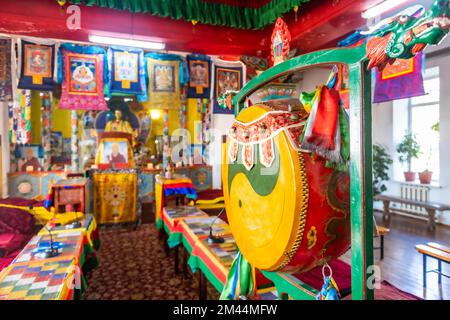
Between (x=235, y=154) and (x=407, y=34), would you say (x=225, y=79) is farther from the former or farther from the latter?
(x=407, y=34)

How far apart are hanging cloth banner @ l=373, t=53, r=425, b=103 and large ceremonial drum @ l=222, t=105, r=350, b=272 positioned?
3.44 metres

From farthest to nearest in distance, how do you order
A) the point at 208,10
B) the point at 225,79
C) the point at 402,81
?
the point at 225,79 < the point at 402,81 < the point at 208,10

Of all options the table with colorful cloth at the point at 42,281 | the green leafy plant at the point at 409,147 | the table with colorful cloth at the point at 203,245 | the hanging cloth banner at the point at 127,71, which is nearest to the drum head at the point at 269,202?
the table with colorful cloth at the point at 203,245

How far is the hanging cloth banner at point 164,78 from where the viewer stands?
5.38 metres

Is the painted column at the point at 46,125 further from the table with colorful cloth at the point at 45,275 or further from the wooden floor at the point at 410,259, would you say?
the wooden floor at the point at 410,259

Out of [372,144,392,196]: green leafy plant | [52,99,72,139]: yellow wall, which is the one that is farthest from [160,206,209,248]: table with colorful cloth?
[52,99,72,139]: yellow wall

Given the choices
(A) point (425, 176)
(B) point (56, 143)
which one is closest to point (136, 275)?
(A) point (425, 176)

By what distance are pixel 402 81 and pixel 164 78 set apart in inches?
150

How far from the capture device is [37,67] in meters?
4.88

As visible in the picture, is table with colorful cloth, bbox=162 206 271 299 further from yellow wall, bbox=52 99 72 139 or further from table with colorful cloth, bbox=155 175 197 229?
yellow wall, bbox=52 99 72 139

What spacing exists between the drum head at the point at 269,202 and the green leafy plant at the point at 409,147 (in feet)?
21.6
